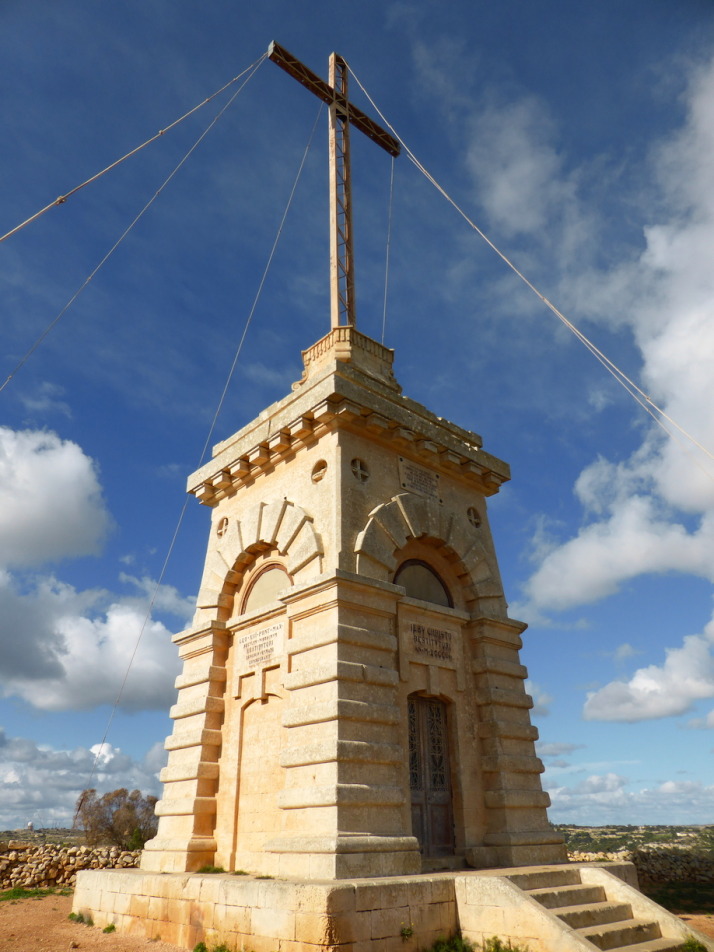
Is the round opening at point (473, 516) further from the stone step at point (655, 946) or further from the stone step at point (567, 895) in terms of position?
the stone step at point (655, 946)

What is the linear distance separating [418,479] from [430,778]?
214 inches

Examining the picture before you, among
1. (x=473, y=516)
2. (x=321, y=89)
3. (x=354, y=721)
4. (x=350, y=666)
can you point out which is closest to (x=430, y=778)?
(x=354, y=721)

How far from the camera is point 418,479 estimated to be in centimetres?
1355

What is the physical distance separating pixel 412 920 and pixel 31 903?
32.7ft

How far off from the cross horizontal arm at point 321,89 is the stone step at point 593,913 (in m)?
19.3

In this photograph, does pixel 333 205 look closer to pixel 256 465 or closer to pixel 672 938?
pixel 256 465

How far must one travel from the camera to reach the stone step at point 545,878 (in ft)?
31.1

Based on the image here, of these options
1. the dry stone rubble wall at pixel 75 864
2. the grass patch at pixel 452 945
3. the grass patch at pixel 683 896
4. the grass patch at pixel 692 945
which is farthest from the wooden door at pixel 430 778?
the grass patch at pixel 683 896

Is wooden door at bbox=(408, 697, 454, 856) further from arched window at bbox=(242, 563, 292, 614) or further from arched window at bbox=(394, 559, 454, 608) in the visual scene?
arched window at bbox=(242, 563, 292, 614)

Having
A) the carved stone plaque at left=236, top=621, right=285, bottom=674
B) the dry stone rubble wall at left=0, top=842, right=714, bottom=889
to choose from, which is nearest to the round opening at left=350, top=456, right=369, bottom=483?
the carved stone plaque at left=236, top=621, right=285, bottom=674

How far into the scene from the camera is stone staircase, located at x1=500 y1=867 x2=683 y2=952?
8.71 metres

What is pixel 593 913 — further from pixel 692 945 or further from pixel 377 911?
pixel 377 911

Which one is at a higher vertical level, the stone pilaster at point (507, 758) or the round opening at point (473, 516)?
the round opening at point (473, 516)

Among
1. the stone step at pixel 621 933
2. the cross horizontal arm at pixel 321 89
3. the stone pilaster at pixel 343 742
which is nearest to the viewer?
the stone step at pixel 621 933
